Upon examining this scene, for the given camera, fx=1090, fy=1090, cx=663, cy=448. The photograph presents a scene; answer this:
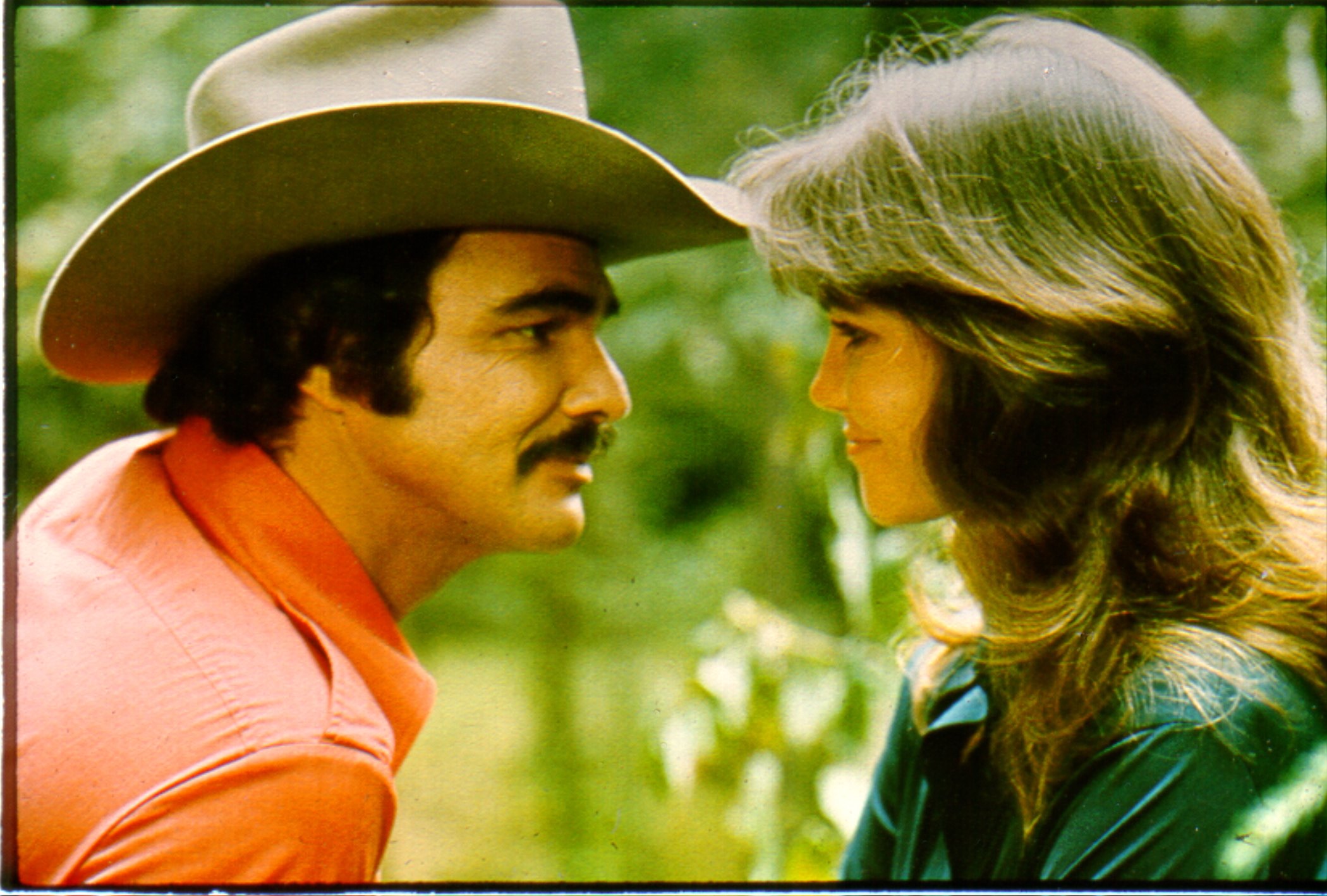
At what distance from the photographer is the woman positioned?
4.47 ft

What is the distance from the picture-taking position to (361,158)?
1353mm

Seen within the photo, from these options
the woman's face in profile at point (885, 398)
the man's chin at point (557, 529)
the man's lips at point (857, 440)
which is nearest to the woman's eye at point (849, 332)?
the woman's face in profile at point (885, 398)

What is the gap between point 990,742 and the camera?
5.00ft

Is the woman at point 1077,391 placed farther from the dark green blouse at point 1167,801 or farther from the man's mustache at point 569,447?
the man's mustache at point 569,447

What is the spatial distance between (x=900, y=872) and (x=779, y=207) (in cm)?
99

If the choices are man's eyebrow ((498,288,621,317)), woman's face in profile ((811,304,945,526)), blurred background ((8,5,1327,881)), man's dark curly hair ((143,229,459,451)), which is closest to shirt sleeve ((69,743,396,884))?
blurred background ((8,5,1327,881))

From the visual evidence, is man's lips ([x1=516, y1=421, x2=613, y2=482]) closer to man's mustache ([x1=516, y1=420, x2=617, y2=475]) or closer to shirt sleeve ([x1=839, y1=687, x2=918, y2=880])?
man's mustache ([x1=516, y1=420, x2=617, y2=475])

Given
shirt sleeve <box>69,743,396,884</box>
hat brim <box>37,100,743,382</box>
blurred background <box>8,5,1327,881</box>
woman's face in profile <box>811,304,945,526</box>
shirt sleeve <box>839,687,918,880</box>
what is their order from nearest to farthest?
shirt sleeve <box>69,743,396,884</box>
hat brim <box>37,100,743,382</box>
woman's face in profile <box>811,304,945,526</box>
shirt sleeve <box>839,687,918,880</box>
blurred background <box>8,5,1327,881</box>

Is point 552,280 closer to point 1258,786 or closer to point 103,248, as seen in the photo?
point 103,248

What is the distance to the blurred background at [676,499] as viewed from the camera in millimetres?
1950

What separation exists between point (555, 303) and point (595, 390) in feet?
0.44

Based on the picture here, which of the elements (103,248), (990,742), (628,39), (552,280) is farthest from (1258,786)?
(628,39)

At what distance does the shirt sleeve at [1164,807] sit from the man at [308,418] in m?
0.77

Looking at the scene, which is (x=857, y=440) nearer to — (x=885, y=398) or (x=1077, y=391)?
(x=885, y=398)
